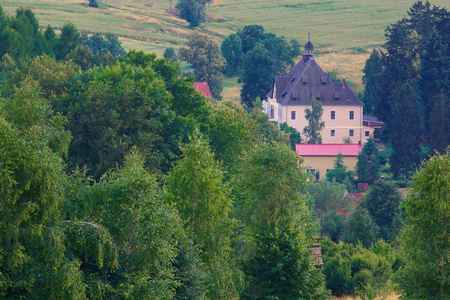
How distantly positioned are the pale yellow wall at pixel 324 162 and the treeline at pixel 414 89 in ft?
14.3

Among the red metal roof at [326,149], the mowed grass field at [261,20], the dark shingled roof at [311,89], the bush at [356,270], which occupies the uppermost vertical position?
the mowed grass field at [261,20]

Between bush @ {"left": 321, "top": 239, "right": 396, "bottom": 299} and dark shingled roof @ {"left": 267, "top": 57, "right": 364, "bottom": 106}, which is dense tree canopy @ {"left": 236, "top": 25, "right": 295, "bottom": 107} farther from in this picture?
bush @ {"left": 321, "top": 239, "right": 396, "bottom": 299}

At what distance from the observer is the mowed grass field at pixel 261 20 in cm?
14138

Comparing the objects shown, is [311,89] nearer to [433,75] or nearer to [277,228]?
[433,75]

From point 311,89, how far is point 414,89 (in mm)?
17950

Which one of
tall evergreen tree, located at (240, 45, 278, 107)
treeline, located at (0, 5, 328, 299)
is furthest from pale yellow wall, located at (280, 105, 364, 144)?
treeline, located at (0, 5, 328, 299)

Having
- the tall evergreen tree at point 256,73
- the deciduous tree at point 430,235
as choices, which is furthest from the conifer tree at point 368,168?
the deciduous tree at point 430,235

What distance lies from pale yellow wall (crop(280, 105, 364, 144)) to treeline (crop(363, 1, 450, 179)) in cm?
304

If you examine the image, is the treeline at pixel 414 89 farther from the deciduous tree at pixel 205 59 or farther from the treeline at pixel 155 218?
the treeline at pixel 155 218

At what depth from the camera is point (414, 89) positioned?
93.8m

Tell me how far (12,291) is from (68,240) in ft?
7.07

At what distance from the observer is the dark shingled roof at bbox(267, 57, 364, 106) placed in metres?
107

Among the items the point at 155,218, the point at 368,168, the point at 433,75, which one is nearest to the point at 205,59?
the point at 433,75

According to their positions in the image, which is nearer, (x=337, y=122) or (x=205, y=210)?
(x=205, y=210)
